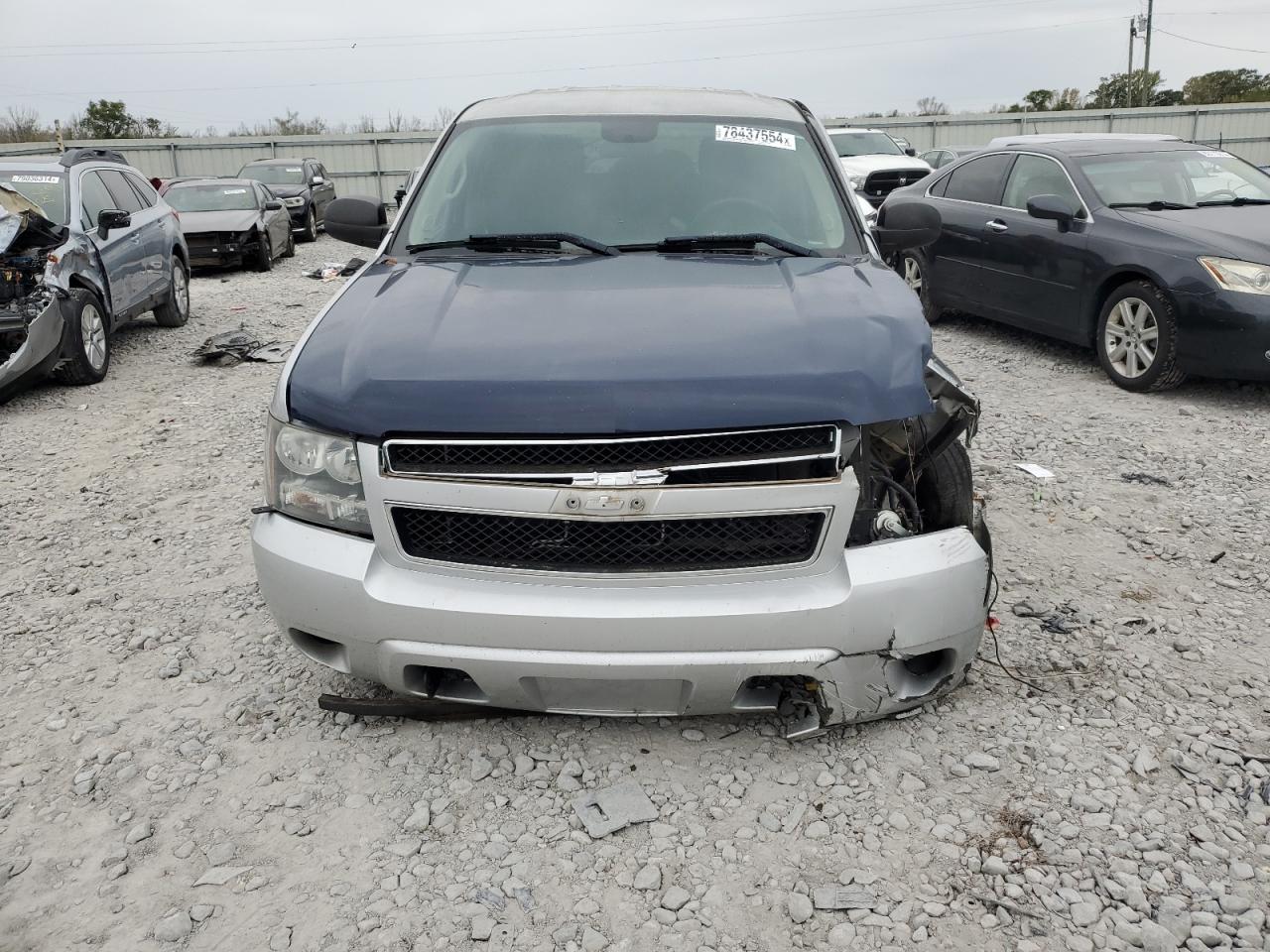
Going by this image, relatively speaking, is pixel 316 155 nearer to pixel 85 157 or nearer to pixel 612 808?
pixel 85 157

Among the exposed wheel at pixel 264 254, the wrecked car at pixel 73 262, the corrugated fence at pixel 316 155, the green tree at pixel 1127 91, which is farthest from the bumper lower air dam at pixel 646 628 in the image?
the green tree at pixel 1127 91

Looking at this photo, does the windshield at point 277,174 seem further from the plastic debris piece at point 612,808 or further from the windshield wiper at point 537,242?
the plastic debris piece at point 612,808

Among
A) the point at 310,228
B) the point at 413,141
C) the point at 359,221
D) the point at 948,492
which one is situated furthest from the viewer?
the point at 413,141

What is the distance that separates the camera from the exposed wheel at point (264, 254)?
14.4 metres

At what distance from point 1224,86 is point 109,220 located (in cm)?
5846

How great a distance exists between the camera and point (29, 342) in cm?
707

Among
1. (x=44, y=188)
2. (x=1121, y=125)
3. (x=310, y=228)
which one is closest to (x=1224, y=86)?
(x=1121, y=125)

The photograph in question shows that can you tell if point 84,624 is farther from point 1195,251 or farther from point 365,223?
point 1195,251

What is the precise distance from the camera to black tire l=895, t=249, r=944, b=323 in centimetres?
906

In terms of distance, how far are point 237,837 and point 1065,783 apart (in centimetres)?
218

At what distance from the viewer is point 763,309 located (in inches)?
110

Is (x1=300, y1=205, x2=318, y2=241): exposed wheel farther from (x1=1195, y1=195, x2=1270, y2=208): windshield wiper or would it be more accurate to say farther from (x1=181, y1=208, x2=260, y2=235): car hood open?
(x1=1195, y1=195, x2=1270, y2=208): windshield wiper

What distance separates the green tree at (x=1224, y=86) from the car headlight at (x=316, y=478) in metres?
57.5

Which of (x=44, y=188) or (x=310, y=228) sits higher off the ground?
(x=44, y=188)
